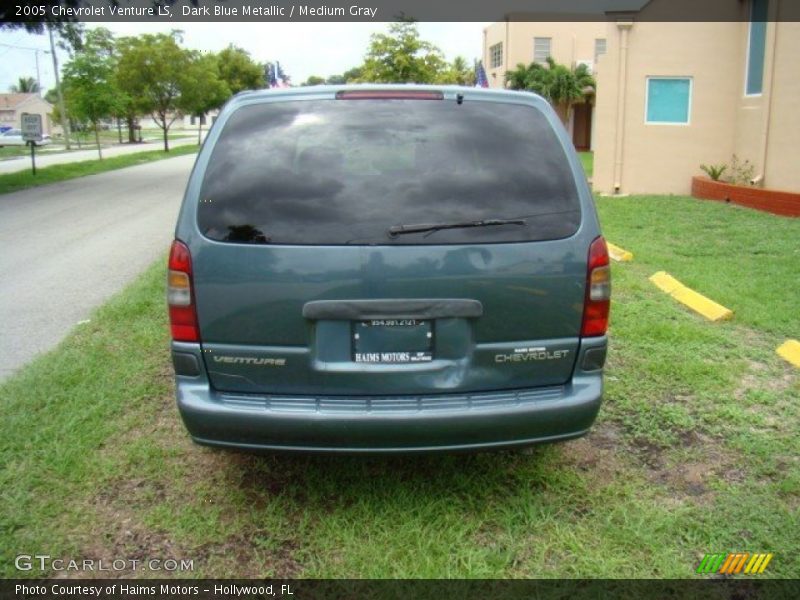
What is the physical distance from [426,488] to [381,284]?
1.16m

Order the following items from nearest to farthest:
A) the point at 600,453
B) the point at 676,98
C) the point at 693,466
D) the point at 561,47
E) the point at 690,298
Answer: the point at 693,466, the point at 600,453, the point at 690,298, the point at 676,98, the point at 561,47

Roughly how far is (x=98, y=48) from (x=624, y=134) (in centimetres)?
2211

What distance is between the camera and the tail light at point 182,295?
2.92m

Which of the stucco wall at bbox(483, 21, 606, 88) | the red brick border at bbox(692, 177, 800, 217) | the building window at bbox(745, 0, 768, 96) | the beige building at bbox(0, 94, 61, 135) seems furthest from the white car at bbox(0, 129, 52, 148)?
the building window at bbox(745, 0, 768, 96)

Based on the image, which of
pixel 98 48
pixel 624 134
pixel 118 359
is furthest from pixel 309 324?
pixel 98 48

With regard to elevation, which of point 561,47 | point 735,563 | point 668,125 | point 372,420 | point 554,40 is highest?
point 554,40

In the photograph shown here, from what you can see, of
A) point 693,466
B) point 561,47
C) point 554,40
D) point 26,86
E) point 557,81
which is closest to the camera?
point 693,466

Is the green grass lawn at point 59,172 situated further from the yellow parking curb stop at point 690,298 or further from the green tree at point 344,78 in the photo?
the yellow parking curb stop at point 690,298

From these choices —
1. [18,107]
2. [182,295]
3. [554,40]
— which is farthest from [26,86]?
[182,295]

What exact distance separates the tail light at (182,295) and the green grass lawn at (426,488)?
0.85 metres

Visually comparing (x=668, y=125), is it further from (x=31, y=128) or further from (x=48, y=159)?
(x=48, y=159)

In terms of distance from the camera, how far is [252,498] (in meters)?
3.39

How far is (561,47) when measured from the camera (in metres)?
41.8

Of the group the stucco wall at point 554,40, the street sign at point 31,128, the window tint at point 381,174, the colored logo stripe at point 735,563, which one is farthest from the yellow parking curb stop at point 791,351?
the stucco wall at point 554,40
